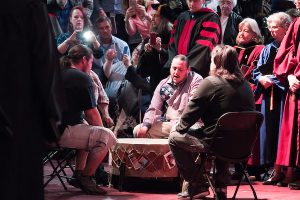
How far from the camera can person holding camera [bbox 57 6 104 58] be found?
8.79 meters

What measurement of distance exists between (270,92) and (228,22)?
5.53ft

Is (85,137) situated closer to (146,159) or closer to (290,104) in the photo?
(146,159)

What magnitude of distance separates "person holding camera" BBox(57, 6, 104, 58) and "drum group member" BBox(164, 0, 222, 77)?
1.30m

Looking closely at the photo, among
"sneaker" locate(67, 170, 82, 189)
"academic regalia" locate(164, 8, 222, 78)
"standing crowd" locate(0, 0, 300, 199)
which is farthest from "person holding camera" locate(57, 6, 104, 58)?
"sneaker" locate(67, 170, 82, 189)

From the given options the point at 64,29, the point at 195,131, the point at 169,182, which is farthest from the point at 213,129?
the point at 64,29

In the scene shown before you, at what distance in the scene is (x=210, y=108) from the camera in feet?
20.0

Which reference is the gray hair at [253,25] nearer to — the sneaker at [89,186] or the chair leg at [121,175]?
the chair leg at [121,175]

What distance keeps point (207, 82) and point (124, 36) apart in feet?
14.9

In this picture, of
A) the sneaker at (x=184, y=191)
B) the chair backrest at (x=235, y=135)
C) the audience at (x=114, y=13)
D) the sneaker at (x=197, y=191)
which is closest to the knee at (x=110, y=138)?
the sneaker at (x=184, y=191)

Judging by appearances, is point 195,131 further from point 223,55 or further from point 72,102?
point 72,102

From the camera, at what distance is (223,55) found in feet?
20.3

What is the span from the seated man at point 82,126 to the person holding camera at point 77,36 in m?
1.98

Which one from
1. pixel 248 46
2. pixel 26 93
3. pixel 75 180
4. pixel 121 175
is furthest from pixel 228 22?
pixel 26 93

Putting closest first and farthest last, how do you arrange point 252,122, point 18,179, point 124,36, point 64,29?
point 18,179, point 252,122, point 64,29, point 124,36
